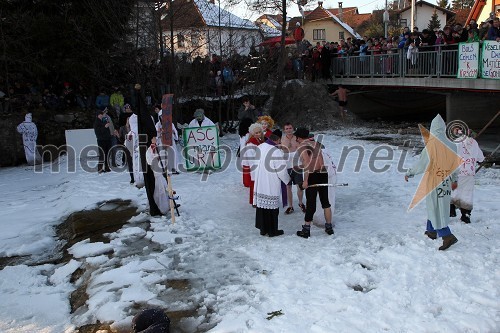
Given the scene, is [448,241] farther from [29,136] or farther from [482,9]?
[482,9]

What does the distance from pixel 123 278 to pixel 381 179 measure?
21.3ft

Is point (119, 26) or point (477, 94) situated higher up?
point (119, 26)

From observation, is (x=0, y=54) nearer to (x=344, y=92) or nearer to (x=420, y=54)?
(x=344, y=92)

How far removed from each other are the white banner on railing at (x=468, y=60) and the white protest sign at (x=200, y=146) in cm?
747

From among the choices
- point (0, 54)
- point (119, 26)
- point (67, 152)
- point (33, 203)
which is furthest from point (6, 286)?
point (0, 54)

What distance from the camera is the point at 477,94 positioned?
52.8 feet

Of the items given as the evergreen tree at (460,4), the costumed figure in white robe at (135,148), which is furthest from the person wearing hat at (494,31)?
the evergreen tree at (460,4)

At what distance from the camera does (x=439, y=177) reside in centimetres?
620

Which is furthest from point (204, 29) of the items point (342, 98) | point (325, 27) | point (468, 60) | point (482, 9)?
point (325, 27)

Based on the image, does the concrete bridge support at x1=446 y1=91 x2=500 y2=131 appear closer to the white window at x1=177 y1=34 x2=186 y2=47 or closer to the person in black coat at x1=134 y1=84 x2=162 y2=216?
the white window at x1=177 y1=34 x2=186 y2=47

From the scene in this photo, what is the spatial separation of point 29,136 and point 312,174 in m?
12.1

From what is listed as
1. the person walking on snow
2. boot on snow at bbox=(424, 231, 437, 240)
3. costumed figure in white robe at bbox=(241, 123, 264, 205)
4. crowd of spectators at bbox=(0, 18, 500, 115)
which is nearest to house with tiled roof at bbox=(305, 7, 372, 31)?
crowd of spectators at bbox=(0, 18, 500, 115)

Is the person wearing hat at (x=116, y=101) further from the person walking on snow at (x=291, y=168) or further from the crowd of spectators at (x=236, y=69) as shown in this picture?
the person walking on snow at (x=291, y=168)

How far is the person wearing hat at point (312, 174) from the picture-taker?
22.3 feet
